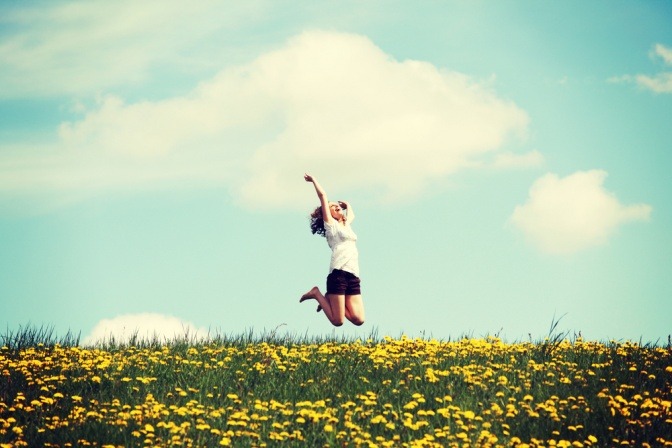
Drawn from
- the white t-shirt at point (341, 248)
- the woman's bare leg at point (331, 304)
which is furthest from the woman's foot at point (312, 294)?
the white t-shirt at point (341, 248)

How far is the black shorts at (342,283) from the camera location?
14555 millimetres

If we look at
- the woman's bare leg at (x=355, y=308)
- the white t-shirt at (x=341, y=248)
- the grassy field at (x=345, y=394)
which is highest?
the white t-shirt at (x=341, y=248)

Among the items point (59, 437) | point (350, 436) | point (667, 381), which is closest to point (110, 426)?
point (59, 437)

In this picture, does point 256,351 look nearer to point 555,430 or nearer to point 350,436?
point 350,436

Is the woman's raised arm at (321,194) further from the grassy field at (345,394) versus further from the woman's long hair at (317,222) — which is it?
the grassy field at (345,394)

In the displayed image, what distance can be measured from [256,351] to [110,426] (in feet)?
13.1

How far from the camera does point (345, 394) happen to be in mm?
10945

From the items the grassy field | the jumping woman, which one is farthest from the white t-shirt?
the grassy field

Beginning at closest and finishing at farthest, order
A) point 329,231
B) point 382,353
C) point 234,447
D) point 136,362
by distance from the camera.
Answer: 1. point 234,447
2. point 382,353
3. point 136,362
4. point 329,231

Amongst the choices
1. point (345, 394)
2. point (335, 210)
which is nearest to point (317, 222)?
point (335, 210)

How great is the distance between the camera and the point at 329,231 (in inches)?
574

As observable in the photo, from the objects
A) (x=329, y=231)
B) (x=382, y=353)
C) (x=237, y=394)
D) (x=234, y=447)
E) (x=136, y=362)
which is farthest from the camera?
(x=329, y=231)

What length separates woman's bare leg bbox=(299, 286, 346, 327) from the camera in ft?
47.9

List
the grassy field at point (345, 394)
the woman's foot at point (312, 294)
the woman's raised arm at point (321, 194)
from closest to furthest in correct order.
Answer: the grassy field at point (345, 394) → the woman's raised arm at point (321, 194) → the woman's foot at point (312, 294)
